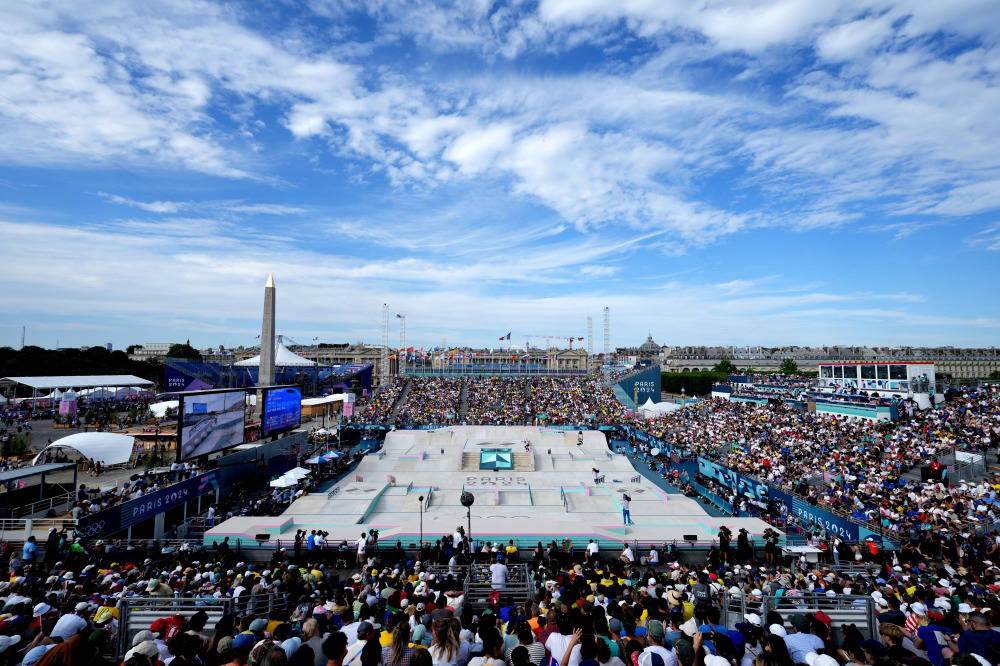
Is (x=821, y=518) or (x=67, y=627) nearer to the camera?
(x=67, y=627)

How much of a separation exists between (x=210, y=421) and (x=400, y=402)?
2828 centimetres

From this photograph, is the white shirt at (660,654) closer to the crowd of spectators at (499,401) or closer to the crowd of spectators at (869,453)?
the crowd of spectators at (869,453)

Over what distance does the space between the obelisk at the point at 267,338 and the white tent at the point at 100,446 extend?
Answer: 10.6m

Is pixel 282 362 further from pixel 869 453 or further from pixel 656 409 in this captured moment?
pixel 869 453

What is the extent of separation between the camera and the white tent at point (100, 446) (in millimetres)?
22234

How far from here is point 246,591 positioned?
9469 millimetres

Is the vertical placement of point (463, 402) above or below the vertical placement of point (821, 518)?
above

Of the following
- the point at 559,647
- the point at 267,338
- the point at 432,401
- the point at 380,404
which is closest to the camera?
the point at 559,647

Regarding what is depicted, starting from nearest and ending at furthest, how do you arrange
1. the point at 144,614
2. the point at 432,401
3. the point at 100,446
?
the point at 144,614 → the point at 100,446 → the point at 432,401

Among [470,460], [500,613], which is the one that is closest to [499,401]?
[470,460]

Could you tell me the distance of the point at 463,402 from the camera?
162 ft

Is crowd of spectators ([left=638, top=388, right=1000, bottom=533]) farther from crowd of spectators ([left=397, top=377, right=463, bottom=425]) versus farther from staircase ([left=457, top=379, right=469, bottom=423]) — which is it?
crowd of spectators ([left=397, top=377, right=463, bottom=425])

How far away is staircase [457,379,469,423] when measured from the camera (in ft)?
150

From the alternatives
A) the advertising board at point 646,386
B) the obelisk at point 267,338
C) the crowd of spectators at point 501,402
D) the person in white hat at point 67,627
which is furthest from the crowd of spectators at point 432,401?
the person in white hat at point 67,627
